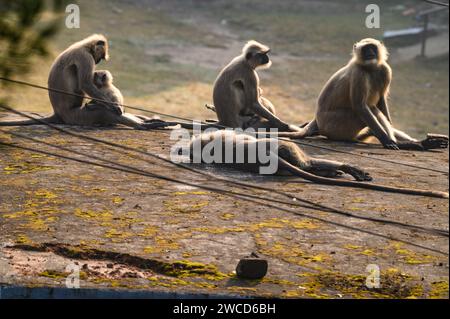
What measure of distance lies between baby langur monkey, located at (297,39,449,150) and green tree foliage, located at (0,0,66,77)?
6.20 metres

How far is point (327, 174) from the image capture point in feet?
→ 25.5


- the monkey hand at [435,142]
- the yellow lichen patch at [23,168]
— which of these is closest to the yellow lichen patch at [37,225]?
the yellow lichen patch at [23,168]

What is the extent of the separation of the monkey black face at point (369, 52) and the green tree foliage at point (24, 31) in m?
6.17

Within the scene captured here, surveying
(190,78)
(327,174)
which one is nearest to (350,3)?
(190,78)

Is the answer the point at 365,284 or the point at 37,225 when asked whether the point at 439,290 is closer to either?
the point at 365,284

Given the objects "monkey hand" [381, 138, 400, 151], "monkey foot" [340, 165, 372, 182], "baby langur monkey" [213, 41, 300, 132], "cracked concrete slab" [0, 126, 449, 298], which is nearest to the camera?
"cracked concrete slab" [0, 126, 449, 298]

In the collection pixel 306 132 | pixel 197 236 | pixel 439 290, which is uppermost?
pixel 306 132

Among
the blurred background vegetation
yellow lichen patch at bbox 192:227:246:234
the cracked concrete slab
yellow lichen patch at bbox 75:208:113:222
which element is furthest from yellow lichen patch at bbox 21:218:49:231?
the blurred background vegetation

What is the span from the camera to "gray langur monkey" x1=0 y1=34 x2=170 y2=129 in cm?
977

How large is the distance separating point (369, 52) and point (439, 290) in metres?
4.70

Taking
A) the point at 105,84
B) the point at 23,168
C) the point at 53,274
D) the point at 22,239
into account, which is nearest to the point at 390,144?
the point at 105,84

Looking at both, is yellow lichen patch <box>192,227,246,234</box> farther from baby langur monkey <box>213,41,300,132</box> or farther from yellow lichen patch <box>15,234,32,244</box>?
baby langur monkey <box>213,41,300,132</box>

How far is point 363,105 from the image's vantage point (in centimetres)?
948

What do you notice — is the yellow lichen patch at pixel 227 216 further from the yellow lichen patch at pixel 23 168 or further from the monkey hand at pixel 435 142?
the monkey hand at pixel 435 142
